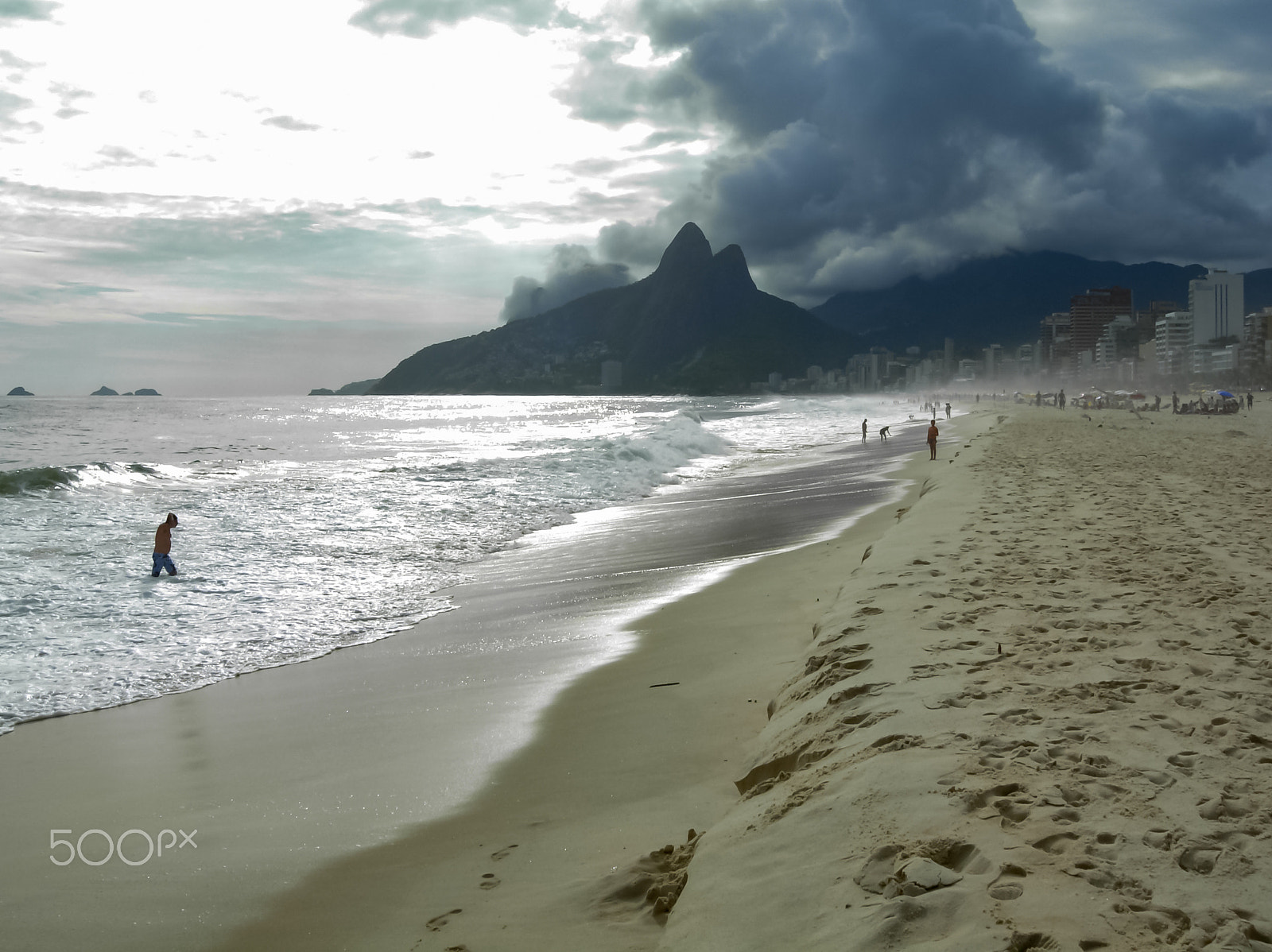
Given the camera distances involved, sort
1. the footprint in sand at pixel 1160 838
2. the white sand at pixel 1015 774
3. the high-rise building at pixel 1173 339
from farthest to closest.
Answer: the high-rise building at pixel 1173 339
the footprint in sand at pixel 1160 838
the white sand at pixel 1015 774

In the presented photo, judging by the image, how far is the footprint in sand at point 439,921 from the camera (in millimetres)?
3105

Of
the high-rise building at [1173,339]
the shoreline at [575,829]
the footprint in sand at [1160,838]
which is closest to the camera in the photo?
the footprint in sand at [1160,838]

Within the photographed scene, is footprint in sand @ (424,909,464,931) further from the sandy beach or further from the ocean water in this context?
the ocean water

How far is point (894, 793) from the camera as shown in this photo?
10.1 ft

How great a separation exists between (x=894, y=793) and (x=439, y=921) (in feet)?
6.14

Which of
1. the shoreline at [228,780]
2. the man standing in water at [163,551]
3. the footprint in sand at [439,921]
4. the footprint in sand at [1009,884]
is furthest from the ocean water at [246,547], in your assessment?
the footprint in sand at [1009,884]

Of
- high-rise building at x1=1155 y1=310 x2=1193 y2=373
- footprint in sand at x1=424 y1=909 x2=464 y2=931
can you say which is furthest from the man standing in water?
high-rise building at x1=1155 y1=310 x2=1193 y2=373

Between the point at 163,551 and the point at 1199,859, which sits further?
the point at 163,551

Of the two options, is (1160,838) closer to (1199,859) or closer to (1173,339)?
(1199,859)

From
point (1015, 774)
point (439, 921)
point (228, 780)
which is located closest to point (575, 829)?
point (439, 921)

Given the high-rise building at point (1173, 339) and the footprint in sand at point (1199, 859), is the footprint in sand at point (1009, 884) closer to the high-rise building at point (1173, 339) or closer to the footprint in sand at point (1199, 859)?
the footprint in sand at point (1199, 859)

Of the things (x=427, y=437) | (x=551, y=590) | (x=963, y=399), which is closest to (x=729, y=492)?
(x=551, y=590)

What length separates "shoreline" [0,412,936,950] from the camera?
11.6 ft

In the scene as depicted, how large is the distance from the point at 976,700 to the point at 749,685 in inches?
75.9
